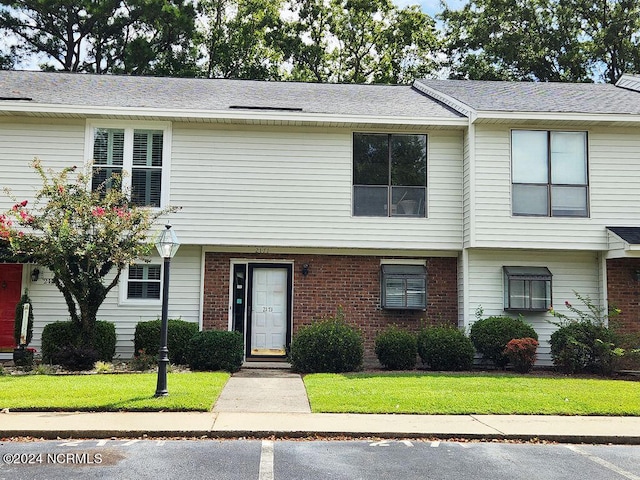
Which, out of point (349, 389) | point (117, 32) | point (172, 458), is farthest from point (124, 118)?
point (117, 32)

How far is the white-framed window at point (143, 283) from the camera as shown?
14.2m

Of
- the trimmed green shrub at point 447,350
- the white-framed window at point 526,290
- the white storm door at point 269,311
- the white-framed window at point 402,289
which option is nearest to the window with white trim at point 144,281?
the white storm door at point 269,311

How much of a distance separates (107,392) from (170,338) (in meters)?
3.60

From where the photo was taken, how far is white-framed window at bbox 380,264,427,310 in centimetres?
1444

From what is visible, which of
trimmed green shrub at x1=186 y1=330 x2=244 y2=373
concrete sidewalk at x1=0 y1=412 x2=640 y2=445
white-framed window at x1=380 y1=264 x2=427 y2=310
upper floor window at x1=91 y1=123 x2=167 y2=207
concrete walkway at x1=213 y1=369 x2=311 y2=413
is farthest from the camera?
white-framed window at x1=380 y1=264 x2=427 y2=310

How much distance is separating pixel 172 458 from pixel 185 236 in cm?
790

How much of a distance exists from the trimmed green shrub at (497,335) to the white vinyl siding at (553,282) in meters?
0.62

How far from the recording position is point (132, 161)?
1425cm

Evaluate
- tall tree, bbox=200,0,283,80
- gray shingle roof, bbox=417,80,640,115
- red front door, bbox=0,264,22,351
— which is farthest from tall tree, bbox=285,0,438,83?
red front door, bbox=0,264,22,351

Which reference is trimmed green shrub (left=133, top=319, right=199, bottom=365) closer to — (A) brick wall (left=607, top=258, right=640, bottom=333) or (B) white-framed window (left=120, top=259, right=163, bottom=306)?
(B) white-framed window (left=120, top=259, right=163, bottom=306)

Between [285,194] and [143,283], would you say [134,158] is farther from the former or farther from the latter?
[285,194]

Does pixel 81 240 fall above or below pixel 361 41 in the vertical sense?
below

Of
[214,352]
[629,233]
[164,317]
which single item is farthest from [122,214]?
[629,233]

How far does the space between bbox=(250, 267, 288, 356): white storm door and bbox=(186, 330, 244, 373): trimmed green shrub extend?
6.52 feet
